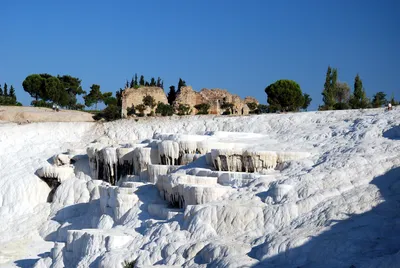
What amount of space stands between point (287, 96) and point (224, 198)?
20.6 meters

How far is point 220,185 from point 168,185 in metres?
1.55

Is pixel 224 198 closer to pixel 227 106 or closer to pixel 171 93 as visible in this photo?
pixel 227 106

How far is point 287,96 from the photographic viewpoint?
36.1 m

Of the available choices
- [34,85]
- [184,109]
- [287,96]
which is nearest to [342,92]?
[287,96]

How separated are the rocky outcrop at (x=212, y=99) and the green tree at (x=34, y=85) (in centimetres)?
1355

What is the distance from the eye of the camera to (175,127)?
27812 mm

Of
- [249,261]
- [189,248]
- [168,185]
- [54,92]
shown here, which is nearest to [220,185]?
[168,185]

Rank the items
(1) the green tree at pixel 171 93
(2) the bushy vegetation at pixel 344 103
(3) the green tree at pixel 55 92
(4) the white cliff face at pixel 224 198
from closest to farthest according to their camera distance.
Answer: (4) the white cliff face at pixel 224 198
(2) the bushy vegetation at pixel 344 103
(1) the green tree at pixel 171 93
(3) the green tree at pixel 55 92

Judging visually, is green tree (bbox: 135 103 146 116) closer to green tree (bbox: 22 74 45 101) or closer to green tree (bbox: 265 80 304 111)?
green tree (bbox: 265 80 304 111)

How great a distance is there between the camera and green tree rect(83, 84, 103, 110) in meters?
45.8

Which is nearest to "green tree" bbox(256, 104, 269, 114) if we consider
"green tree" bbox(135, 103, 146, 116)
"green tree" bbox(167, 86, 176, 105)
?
"green tree" bbox(167, 86, 176, 105)

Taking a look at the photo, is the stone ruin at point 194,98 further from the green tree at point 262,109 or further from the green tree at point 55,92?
the green tree at point 55,92

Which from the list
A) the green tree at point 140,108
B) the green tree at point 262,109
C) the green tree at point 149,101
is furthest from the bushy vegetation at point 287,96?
the green tree at point 140,108

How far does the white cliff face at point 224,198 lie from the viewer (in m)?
13.6
